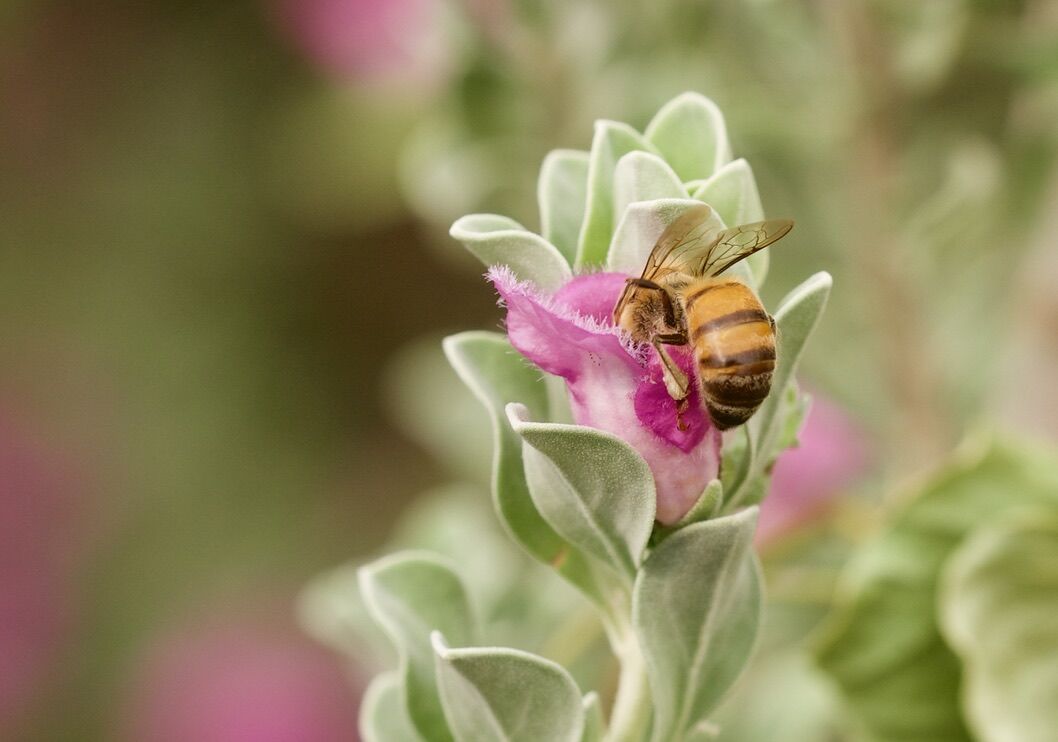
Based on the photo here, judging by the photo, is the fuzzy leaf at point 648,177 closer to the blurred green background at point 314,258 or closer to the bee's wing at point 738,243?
the bee's wing at point 738,243

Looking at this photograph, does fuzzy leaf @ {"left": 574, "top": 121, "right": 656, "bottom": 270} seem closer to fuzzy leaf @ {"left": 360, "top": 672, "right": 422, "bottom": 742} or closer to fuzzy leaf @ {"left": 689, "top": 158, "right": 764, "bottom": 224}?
fuzzy leaf @ {"left": 689, "top": 158, "right": 764, "bottom": 224}

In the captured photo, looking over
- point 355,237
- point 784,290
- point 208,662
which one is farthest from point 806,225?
point 355,237

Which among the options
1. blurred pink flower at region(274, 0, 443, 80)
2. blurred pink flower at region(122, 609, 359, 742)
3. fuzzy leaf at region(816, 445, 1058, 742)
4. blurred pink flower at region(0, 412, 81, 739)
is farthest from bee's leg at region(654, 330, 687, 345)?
blurred pink flower at region(0, 412, 81, 739)

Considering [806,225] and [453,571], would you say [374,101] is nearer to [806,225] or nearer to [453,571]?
[806,225]

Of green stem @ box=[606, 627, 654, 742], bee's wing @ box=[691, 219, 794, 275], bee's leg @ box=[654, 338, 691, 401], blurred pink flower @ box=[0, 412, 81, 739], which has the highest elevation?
bee's wing @ box=[691, 219, 794, 275]

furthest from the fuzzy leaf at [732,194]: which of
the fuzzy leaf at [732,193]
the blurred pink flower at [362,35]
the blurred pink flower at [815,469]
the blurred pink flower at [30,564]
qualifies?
the blurred pink flower at [30,564]
